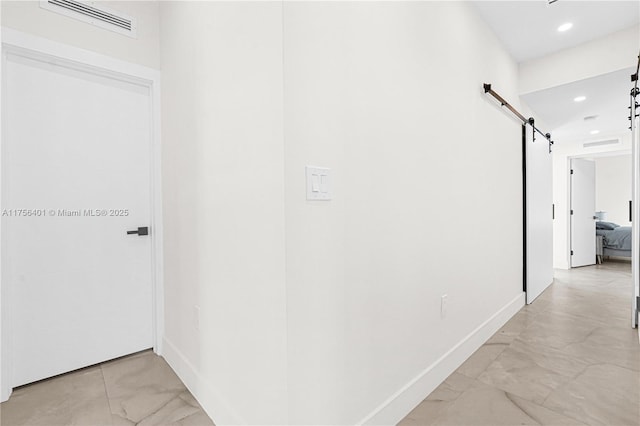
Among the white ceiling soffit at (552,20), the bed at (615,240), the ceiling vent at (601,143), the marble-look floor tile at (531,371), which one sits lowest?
the marble-look floor tile at (531,371)

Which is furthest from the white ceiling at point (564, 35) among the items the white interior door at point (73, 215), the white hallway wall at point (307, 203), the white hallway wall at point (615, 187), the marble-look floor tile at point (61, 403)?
the white hallway wall at point (615, 187)

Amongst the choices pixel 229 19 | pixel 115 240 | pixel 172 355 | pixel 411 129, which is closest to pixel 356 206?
pixel 411 129

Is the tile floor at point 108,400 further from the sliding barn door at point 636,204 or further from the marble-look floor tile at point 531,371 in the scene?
the sliding barn door at point 636,204

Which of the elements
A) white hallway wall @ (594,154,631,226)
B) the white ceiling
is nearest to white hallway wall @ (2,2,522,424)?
the white ceiling

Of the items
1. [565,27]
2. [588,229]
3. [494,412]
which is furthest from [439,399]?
[588,229]

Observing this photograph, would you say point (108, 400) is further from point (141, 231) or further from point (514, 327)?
point (514, 327)

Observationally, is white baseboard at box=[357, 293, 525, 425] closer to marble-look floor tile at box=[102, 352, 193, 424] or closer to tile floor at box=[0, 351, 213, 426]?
tile floor at box=[0, 351, 213, 426]

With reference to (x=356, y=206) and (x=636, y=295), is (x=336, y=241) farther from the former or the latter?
(x=636, y=295)

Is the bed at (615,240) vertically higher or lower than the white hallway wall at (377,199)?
lower

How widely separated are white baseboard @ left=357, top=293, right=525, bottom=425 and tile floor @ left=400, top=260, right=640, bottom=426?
42mm

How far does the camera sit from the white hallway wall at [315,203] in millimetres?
1119

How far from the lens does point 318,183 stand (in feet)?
3.81

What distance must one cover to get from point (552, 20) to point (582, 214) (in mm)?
4594

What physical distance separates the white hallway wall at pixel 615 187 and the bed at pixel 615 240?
2081mm
